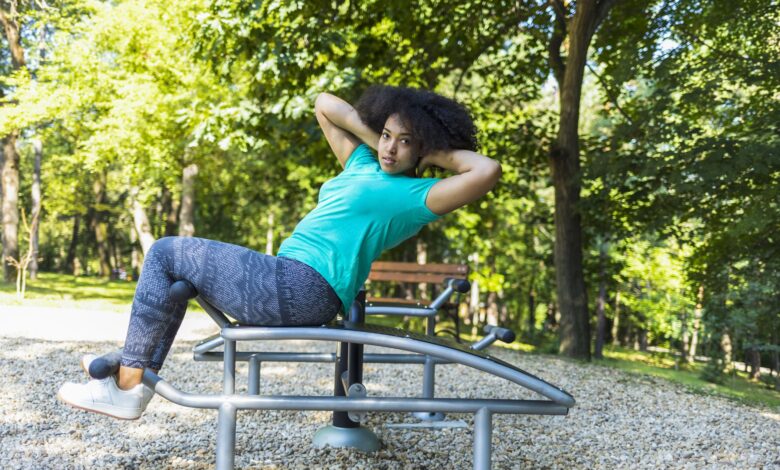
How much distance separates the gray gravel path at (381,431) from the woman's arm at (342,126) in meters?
Result: 1.30

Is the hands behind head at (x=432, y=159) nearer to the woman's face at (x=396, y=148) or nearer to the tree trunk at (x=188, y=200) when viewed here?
the woman's face at (x=396, y=148)

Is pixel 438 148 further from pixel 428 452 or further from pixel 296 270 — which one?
pixel 428 452

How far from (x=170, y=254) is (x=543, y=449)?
2162 millimetres

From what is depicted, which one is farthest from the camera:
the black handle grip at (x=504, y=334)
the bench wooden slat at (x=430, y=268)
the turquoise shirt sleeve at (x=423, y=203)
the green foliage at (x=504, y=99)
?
the bench wooden slat at (x=430, y=268)

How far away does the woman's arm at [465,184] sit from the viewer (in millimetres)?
2082

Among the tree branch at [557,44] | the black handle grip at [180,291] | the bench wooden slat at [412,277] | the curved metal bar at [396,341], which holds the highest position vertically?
the tree branch at [557,44]

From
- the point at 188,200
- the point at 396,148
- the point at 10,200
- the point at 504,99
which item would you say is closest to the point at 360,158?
the point at 396,148

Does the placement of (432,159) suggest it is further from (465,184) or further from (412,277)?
(412,277)

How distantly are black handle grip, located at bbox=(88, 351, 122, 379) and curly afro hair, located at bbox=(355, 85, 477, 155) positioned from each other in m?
1.16

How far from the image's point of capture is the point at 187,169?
45.6 ft

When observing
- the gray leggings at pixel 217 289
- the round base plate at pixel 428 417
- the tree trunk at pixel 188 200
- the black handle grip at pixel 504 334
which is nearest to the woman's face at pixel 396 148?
the gray leggings at pixel 217 289

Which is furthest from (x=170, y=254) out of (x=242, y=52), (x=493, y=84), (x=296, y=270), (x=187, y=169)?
(x=187, y=169)

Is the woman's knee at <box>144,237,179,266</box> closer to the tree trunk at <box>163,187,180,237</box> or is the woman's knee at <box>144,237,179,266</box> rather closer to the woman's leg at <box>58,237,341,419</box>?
the woman's leg at <box>58,237,341,419</box>

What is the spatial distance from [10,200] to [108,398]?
47.3 ft
